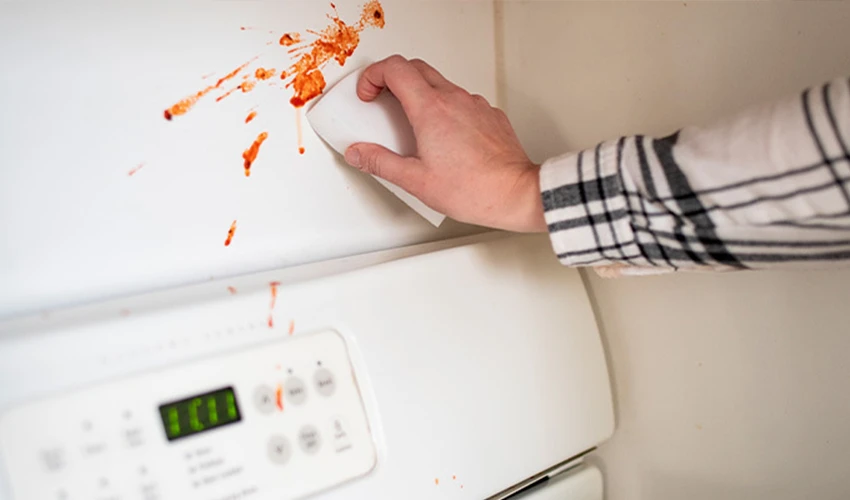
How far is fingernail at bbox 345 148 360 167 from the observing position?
0.52 meters

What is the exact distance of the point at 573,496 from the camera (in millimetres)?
604

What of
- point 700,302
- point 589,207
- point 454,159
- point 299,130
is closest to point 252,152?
point 299,130

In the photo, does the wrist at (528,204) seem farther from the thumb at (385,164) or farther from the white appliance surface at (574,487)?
the white appliance surface at (574,487)

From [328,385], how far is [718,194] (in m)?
0.28

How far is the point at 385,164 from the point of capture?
1.67 feet

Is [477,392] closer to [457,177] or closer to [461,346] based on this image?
[461,346]

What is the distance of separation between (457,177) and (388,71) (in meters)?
0.11

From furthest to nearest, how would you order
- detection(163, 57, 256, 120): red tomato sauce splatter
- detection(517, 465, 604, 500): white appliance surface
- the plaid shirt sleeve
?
detection(517, 465, 604, 500): white appliance surface, detection(163, 57, 256, 120): red tomato sauce splatter, the plaid shirt sleeve

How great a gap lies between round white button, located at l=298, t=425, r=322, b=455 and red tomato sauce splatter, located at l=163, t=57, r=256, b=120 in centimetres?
24

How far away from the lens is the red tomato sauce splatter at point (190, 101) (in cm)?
47

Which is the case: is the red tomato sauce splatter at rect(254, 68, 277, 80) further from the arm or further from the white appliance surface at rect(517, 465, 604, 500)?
the white appliance surface at rect(517, 465, 604, 500)

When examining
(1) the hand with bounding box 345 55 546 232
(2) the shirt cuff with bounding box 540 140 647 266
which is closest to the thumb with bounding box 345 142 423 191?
(1) the hand with bounding box 345 55 546 232

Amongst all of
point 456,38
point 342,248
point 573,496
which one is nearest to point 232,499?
point 342,248

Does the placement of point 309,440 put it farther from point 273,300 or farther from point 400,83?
point 400,83
